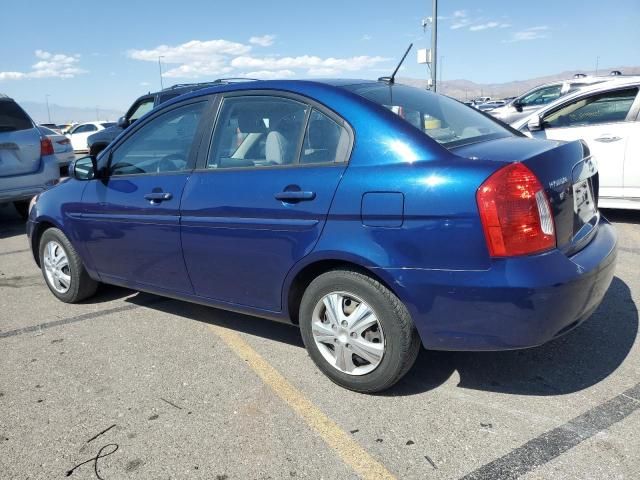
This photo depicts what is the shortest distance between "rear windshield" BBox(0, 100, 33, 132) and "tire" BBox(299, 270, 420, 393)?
6647 mm

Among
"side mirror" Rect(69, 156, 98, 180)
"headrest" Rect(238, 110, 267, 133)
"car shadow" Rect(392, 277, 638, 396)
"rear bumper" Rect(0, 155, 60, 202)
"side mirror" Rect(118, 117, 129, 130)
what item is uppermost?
"side mirror" Rect(118, 117, 129, 130)

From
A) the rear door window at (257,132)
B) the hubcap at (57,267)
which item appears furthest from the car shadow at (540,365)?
the hubcap at (57,267)

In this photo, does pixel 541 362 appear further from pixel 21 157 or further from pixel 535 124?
pixel 21 157

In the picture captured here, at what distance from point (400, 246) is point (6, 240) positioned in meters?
6.82

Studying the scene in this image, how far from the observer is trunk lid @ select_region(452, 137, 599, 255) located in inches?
99.0

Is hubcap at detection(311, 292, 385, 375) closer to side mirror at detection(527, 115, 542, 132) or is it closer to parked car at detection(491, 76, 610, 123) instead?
side mirror at detection(527, 115, 542, 132)

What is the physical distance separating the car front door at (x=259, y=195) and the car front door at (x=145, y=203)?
0.51 feet

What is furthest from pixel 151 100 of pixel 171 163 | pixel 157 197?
pixel 157 197

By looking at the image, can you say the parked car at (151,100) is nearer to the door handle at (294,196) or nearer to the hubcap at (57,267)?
the hubcap at (57,267)

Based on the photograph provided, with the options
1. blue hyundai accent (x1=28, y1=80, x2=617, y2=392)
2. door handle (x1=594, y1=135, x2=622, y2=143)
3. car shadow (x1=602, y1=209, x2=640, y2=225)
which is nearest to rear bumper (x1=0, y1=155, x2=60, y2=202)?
blue hyundai accent (x1=28, y1=80, x2=617, y2=392)

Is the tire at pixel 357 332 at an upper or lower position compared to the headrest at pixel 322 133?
lower

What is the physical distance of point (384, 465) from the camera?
7.69 ft

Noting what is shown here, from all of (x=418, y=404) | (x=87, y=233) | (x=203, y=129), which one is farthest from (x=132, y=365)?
(x=418, y=404)

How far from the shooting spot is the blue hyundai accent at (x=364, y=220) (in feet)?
7.89
